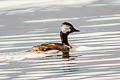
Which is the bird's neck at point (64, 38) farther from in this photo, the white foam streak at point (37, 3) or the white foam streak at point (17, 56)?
the white foam streak at point (37, 3)

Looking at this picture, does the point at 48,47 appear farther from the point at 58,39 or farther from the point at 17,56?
the point at 58,39

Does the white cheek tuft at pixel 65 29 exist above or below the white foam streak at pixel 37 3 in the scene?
above

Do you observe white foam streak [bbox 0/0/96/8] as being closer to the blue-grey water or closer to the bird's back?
the blue-grey water

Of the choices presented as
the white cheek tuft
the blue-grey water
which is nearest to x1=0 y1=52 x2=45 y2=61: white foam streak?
the blue-grey water

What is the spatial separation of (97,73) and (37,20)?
8.43 m

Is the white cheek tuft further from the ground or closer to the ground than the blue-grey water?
further from the ground

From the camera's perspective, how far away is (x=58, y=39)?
1805 cm

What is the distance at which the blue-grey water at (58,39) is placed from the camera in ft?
45.0

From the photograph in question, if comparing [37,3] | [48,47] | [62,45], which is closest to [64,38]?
[62,45]

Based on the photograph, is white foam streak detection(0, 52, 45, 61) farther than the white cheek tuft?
No

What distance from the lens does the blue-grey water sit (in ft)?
45.0

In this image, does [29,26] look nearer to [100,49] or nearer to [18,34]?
[18,34]

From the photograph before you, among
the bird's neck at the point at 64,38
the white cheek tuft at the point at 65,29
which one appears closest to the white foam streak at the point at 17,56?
the bird's neck at the point at 64,38

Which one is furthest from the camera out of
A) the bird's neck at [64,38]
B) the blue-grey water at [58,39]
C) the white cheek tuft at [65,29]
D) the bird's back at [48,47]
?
the white cheek tuft at [65,29]
